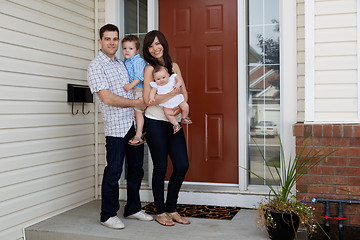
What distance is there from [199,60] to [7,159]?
1.88 meters

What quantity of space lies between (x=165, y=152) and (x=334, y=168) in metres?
1.24

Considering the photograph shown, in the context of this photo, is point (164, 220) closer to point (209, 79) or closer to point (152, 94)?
point (152, 94)

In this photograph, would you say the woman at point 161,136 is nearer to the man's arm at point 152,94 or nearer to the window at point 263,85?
the man's arm at point 152,94

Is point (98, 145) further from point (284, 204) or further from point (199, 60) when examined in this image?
point (284, 204)

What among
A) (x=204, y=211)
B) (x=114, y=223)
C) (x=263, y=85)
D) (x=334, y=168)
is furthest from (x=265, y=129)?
(x=114, y=223)

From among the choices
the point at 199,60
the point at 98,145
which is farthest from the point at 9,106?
the point at 199,60

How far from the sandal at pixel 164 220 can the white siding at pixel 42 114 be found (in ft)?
3.08

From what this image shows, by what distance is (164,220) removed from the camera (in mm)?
3004

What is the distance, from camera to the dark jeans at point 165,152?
9.74 feet

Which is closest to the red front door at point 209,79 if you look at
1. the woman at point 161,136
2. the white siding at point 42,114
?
the woman at point 161,136

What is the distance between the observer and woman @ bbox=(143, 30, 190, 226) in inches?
114

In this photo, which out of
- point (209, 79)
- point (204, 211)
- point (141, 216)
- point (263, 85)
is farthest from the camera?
point (209, 79)

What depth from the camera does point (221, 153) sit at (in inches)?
147

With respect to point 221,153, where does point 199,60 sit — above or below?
above
